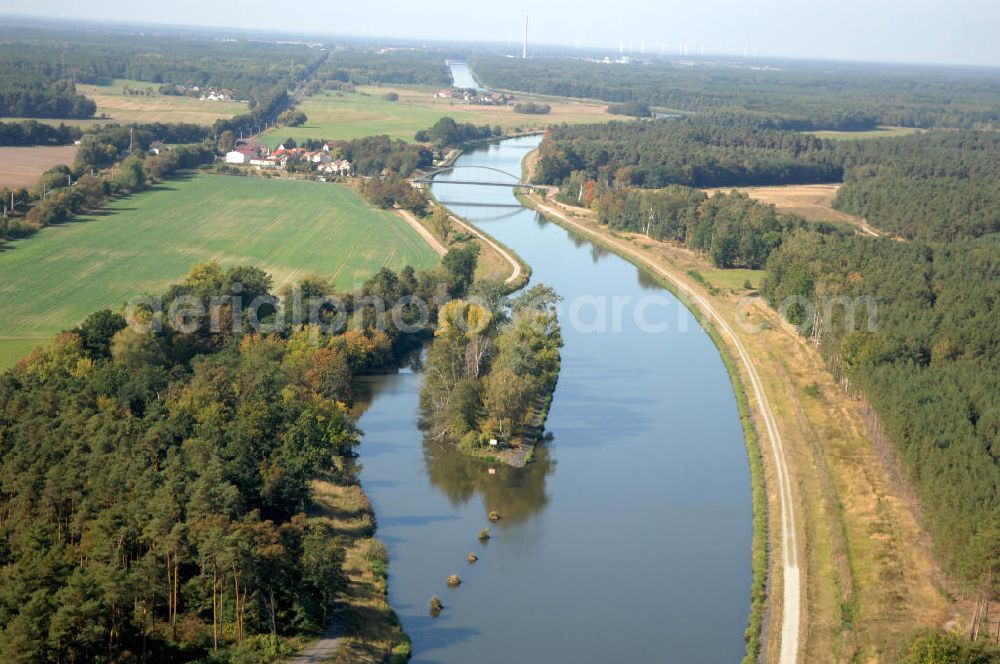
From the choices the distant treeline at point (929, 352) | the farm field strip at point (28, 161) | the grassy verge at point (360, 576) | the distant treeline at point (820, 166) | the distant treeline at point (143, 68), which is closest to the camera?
the grassy verge at point (360, 576)

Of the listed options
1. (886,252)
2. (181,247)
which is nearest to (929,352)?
(886,252)

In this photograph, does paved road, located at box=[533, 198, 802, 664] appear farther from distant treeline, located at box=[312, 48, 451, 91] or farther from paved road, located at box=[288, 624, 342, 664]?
distant treeline, located at box=[312, 48, 451, 91]

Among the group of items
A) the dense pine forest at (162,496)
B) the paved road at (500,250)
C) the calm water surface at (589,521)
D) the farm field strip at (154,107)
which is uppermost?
the farm field strip at (154,107)

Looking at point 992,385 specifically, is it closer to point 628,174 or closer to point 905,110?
point 628,174

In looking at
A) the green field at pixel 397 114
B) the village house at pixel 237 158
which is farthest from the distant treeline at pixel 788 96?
the village house at pixel 237 158

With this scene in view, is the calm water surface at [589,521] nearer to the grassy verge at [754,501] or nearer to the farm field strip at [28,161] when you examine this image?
the grassy verge at [754,501]

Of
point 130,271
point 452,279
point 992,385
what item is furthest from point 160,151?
point 992,385
